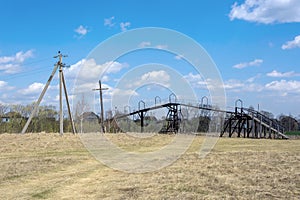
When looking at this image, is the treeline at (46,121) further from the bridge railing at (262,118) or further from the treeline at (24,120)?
the bridge railing at (262,118)

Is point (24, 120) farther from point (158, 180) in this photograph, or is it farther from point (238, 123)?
point (158, 180)

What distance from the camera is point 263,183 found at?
8.49 metres

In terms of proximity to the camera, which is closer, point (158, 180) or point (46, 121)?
point (158, 180)

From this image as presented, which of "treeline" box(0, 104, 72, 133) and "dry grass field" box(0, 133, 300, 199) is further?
"treeline" box(0, 104, 72, 133)

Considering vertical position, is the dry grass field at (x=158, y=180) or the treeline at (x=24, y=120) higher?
the treeline at (x=24, y=120)

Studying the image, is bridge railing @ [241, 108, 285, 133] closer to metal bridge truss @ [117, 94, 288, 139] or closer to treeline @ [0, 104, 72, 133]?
metal bridge truss @ [117, 94, 288, 139]

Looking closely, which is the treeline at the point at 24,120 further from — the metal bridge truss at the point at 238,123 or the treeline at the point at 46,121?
the metal bridge truss at the point at 238,123

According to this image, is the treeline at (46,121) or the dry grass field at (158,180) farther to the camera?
the treeline at (46,121)

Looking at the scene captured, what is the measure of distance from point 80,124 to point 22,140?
19081mm

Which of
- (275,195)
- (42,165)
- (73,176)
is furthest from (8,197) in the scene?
(275,195)

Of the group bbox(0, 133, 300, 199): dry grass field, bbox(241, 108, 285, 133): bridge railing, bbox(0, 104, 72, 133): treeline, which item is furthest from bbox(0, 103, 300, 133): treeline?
bbox(0, 133, 300, 199): dry grass field

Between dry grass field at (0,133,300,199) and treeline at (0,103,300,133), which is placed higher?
treeline at (0,103,300,133)

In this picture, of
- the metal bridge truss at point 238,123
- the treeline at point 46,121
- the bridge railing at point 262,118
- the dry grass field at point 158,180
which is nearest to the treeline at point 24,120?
the treeline at point 46,121

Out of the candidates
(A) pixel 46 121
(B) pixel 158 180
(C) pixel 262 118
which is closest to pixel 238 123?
(C) pixel 262 118
